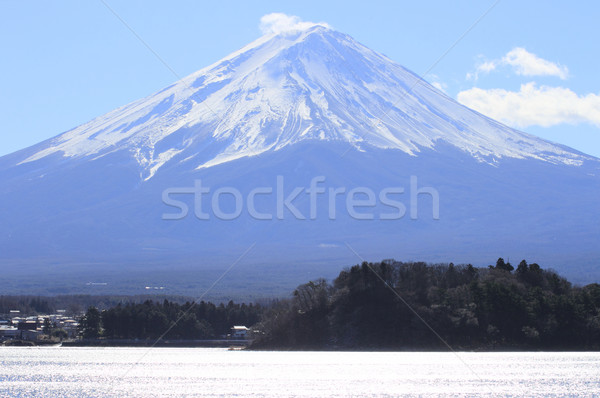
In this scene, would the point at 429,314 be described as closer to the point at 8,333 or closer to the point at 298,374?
the point at 298,374

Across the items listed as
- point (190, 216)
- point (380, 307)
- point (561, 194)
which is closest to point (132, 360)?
point (380, 307)

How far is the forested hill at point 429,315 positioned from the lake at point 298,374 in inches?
41.7

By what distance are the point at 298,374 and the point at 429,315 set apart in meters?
11.7

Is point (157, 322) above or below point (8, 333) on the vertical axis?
above

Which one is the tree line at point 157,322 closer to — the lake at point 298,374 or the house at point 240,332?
the house at point 240,332

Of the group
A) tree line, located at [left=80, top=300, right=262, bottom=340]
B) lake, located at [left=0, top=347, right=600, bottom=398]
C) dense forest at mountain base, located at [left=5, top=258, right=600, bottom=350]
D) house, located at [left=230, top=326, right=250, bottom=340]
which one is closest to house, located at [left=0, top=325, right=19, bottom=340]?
tree line, located at [left=80, top=300, right=262, bottom=340]

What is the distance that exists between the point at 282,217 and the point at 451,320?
12771 cm

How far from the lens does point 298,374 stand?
52000 millimetres

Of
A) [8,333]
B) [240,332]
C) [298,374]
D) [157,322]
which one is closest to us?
[298,374]

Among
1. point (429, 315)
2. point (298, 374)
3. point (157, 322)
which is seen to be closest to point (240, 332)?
point (157, 322)

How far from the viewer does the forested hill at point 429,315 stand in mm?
60531

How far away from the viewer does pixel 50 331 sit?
271 feet

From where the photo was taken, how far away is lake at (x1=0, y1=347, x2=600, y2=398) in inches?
1748

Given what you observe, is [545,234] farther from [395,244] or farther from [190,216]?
[190,216]
